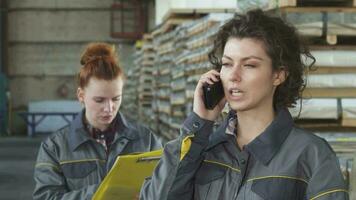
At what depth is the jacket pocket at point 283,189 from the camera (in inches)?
77.3

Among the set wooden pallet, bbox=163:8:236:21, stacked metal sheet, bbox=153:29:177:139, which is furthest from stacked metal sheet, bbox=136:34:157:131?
wooden pallet, bbox=163:8:236:21

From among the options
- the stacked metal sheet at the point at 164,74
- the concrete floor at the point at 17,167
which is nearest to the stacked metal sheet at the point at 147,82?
the stacked metal sheet at the point at 164,74

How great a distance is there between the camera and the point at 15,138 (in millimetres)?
20906

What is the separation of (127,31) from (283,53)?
20435mm

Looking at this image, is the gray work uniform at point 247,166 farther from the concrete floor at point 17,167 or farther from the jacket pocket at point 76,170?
the concrete floor at point 17,167

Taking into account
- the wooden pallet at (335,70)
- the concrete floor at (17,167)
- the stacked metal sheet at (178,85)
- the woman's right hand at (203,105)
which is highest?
the woman's right hand at (203,105)

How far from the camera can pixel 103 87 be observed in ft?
9.78

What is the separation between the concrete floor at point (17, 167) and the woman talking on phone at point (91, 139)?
6.14 metres

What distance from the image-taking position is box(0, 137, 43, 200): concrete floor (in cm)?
935

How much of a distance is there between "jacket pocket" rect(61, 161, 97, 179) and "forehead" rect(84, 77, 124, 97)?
324mm

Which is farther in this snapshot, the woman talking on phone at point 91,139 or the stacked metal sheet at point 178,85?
the stacked metal sheet at point 178,85

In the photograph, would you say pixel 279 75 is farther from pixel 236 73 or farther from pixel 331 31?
pixel 331 31

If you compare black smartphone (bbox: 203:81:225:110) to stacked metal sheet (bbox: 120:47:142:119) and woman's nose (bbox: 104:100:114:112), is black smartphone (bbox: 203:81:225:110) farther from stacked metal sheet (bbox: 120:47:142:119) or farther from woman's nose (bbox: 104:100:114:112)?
stacked metal sheet (bbox: 120:47:142:119)

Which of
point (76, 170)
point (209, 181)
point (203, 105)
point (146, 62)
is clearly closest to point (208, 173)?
point (209, 181)
